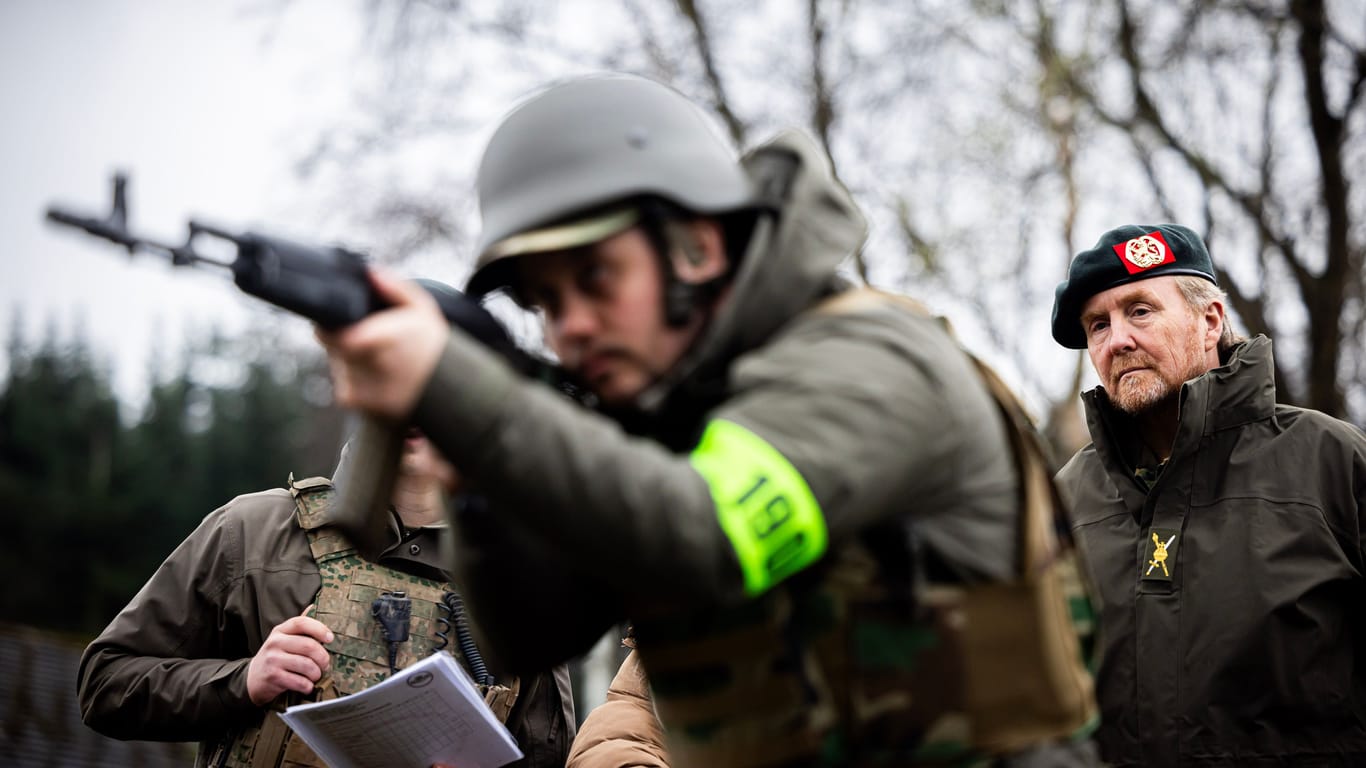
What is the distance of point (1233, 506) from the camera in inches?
146

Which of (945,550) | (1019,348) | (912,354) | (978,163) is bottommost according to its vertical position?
(1019,348)

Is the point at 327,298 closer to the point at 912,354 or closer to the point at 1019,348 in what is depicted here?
the point at 912,354

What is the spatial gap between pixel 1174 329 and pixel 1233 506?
0.65 m

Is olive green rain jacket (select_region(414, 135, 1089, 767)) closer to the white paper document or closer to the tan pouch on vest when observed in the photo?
the tan pouch on vest

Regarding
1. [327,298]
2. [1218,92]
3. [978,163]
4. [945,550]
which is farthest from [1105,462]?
[978,163]

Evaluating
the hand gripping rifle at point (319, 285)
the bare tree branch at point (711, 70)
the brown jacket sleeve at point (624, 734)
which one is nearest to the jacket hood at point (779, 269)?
the hand gripping rifle at point (319, 285)

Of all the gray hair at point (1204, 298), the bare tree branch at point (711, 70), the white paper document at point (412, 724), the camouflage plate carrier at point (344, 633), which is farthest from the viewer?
the bare tree branch at point (711, 70)

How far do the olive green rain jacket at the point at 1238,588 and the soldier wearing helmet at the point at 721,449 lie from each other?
5.58ft

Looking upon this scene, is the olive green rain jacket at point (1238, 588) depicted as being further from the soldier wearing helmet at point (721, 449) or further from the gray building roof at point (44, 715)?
the gray building roof at point (44, 715)

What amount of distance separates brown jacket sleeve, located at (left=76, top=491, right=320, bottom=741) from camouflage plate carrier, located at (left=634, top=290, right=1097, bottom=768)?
2200 millimetres

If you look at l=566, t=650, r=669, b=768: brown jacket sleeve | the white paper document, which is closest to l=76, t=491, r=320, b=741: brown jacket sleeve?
the white paper document

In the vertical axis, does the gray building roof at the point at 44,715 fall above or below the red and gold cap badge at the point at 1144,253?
below

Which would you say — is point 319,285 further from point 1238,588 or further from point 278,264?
point 1238,588

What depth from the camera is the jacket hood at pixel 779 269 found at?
6.37 ft
